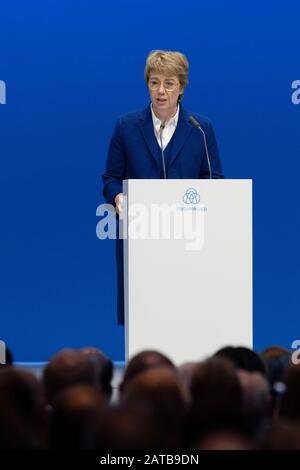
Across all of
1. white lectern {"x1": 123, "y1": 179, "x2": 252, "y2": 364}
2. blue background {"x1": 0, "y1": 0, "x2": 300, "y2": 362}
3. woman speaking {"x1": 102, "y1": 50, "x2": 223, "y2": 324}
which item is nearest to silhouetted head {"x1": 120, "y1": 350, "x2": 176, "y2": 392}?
white lectern {"x1": 123, "y1": 179, "x2": 252, "y2": 364}

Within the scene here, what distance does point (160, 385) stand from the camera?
2031 mm

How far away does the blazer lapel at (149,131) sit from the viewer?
4.74m

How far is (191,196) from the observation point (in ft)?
14.2

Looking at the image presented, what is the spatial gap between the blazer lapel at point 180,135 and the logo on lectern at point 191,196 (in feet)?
1.40

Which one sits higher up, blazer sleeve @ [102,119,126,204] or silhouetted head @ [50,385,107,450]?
blazer sleeve @ [102,119,126,204]

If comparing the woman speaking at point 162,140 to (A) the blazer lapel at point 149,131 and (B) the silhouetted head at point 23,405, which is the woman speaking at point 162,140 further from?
(B) the silhouetted head at point 23,405

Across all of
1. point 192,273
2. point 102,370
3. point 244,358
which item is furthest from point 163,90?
point 102,370

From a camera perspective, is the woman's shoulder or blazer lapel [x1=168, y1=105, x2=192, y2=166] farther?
the woman's shoulder

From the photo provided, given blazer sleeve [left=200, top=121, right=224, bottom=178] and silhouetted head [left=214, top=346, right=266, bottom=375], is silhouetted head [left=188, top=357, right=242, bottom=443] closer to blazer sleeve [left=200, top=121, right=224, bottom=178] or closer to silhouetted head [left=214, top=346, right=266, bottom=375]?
silhouetted head [left=214, top=346, right=266, bottom=375]

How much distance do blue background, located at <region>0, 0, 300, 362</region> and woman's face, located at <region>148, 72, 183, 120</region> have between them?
1912mm

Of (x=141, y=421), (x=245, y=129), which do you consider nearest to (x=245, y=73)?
(x=245, y=129)

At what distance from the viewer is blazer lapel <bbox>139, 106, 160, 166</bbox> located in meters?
4.74

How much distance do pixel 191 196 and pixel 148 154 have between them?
496mm
